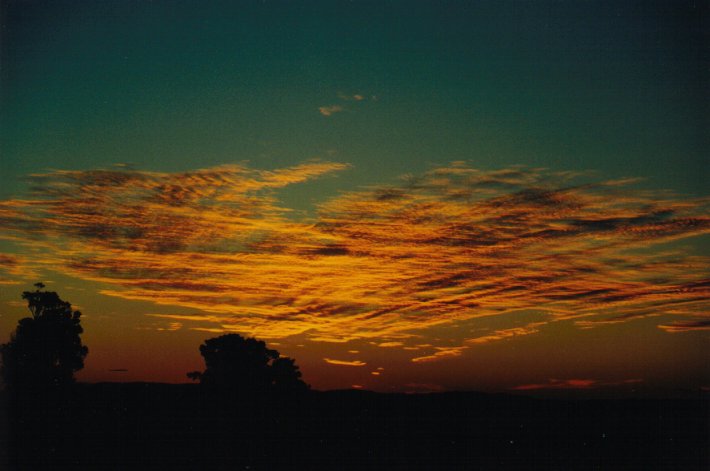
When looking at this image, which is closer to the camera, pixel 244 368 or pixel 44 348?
pixel 44 348

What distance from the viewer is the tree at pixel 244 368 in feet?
253

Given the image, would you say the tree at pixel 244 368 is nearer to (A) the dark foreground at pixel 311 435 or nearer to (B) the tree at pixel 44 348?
(A) the dark foreground at pixel 311 435

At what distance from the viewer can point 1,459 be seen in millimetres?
32062

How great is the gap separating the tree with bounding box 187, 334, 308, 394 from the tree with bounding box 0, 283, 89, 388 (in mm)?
17963

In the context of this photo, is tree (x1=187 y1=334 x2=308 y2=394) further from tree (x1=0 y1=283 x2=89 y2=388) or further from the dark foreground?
tree (x1=0 y1=283 x2=89 y2=388)

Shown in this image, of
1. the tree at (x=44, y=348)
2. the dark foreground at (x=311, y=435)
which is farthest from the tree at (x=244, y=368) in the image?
the tree at (x=44, y=348)

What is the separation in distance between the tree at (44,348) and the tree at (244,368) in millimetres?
17963

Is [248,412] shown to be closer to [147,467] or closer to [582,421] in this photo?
[147,467]

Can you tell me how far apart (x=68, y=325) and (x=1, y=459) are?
101 feet

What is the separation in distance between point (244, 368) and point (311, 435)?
1495 cm

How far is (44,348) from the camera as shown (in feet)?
197

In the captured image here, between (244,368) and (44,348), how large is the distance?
2455 cm

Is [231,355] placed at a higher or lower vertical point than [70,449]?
higher

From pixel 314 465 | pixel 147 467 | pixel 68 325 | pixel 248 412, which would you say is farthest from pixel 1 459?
pixel 248 412
